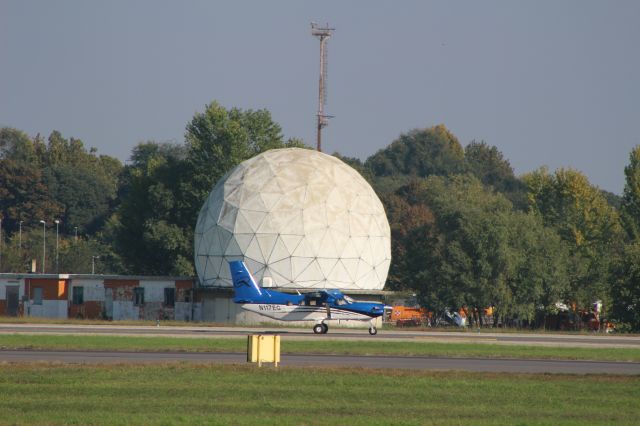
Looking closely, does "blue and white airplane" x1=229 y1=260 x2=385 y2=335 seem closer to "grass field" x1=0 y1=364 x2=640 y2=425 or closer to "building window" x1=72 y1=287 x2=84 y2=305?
"building window" x1=72 y1=287 x2=84 y2=305

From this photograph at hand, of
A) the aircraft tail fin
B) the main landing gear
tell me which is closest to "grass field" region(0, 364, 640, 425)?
the main landing gear

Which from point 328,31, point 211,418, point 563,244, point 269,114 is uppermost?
point 328,31

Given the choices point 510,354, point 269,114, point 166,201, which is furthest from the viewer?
point 269,114

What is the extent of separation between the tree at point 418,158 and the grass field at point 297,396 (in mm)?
141944

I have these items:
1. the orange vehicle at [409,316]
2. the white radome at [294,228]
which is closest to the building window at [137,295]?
the white radome at [294,228]

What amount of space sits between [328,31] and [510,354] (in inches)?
2159

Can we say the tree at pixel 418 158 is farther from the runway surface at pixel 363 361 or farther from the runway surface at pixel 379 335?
the runway surface at pixel 363 361

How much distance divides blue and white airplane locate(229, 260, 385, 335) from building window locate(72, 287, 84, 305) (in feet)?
61.6

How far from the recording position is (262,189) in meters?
67.3

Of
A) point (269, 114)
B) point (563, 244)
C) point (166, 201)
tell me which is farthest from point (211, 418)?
point (269, 114)

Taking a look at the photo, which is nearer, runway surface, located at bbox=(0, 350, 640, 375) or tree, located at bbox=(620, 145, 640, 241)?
runway surface, located at bbox=(0, 350, 640, 375)

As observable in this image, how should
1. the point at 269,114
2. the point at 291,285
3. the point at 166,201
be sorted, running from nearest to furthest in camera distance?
the point at 291,285
the point at 166,201
the point at 269,114

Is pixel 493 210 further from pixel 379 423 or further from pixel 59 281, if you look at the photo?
pixel 379 423

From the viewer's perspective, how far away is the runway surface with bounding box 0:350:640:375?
3247 centimetres
